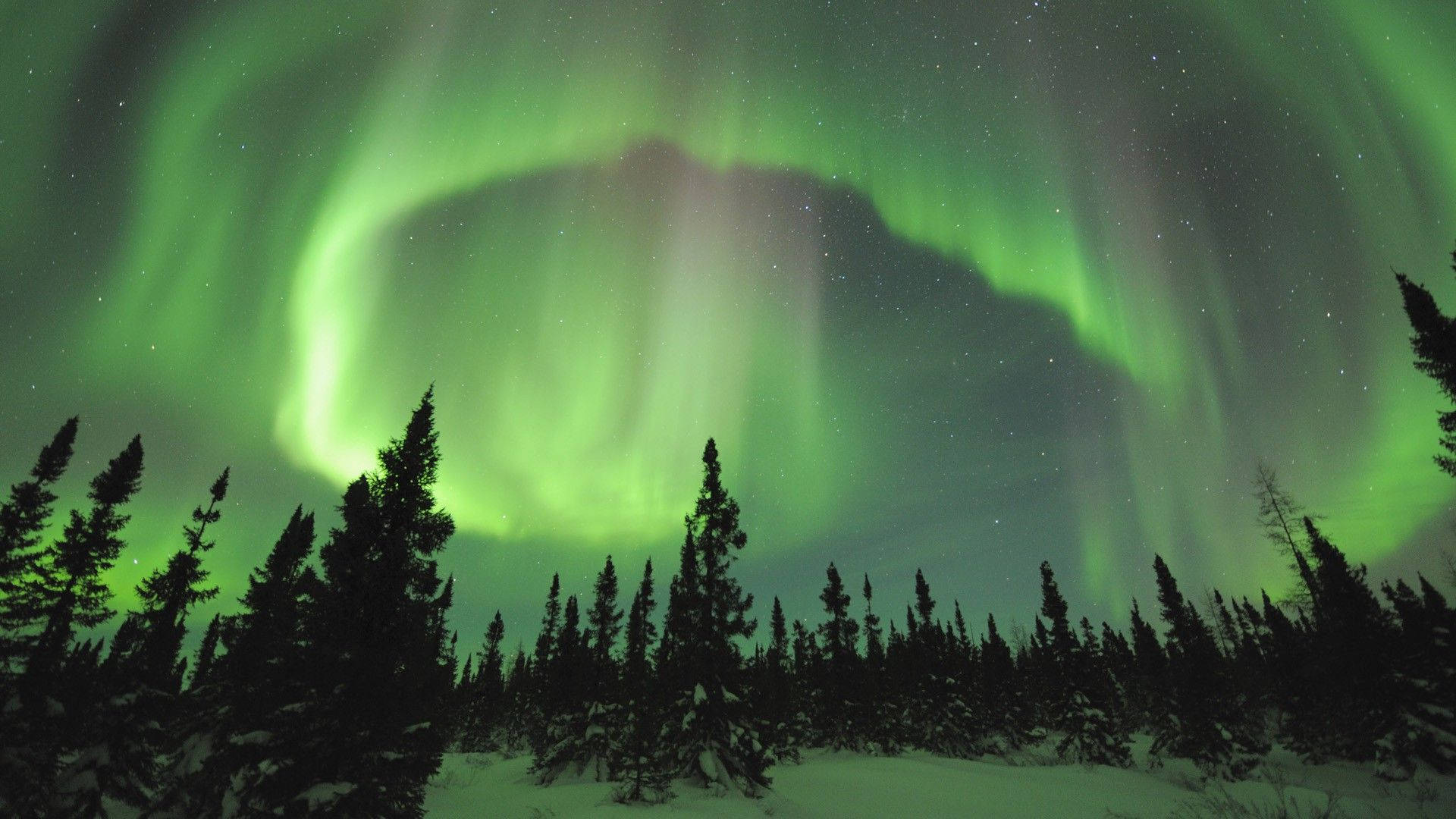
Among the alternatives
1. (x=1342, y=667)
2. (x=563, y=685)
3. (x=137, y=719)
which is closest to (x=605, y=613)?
(x=563, y=685)

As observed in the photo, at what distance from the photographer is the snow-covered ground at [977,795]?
672 inches

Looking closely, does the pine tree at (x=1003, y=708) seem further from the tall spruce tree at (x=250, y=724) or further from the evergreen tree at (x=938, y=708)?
the tall spruce tree at (x=250, y=724)

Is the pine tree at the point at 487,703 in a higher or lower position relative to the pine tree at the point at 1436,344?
lower

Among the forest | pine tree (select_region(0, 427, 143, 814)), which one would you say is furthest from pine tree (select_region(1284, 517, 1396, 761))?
pine tree (select_region(0, 427, 143, 814))

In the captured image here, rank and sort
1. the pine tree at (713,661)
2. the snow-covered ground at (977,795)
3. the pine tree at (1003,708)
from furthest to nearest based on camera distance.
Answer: the pine tree at (1003,708)
the pine tree at (713,661)
the snow-covered ground at (977,795)

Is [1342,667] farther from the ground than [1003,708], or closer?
farther from the ground

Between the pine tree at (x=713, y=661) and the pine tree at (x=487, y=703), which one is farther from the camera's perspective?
the pine tree at (x=487, y=703)

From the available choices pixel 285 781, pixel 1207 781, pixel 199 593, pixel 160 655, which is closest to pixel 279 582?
pixel 160 655

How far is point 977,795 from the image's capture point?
19719 mm

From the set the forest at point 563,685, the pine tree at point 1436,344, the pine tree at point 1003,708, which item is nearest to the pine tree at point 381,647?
the forest at point 563,685

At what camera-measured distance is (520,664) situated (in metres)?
106

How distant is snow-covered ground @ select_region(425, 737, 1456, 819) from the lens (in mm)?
17078

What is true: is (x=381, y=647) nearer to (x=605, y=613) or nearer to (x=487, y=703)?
(x=605, y=613)

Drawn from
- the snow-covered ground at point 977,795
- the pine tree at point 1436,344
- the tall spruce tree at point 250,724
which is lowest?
the snow-covered ground at point 977,795
